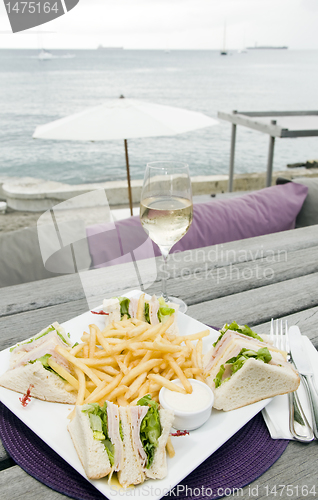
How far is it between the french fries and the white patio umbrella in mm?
2390

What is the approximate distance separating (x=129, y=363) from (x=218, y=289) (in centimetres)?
68

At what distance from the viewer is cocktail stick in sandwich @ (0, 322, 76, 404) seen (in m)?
0.81

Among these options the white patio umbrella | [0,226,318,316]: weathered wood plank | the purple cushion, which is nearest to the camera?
[0,226,318,316]: weathered wood plank

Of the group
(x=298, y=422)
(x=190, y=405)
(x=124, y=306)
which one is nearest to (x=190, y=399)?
(x=190, y=405)

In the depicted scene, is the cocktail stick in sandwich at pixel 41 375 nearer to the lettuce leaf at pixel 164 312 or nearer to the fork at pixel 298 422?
the lettuce leaf at pixel 164 312

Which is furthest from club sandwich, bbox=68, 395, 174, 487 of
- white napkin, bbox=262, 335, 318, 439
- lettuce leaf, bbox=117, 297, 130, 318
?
lettuce leaf, bbox=117, 297, 130, 318

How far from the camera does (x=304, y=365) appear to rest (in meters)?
0.92

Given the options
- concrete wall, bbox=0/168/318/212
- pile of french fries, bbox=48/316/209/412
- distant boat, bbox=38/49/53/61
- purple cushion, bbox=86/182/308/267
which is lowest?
distant boat, bbox=38/49/53/61

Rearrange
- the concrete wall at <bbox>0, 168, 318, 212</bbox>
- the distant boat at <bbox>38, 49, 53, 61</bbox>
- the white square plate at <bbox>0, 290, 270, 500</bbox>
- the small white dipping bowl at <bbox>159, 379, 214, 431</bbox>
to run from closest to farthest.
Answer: the white square plate at <bbox>0, 290, 270, 500</bbox>
the small white dipping bowl at <bbox>159, 379, 214, 431</bbox>
the concrete wall at <bbox>0, 168, 318, 212</bbox>
the distant boat at <bbox>38, 49, 53, 61</bbox>

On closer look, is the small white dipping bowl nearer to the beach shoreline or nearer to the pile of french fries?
the pile of french fries

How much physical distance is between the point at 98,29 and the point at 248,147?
2577 inches

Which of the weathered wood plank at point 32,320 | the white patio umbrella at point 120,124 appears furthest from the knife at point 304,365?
the white patio umbrella at point 120,124

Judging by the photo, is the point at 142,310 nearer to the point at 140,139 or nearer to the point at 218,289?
the point at 218,289

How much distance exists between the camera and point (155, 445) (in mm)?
651
